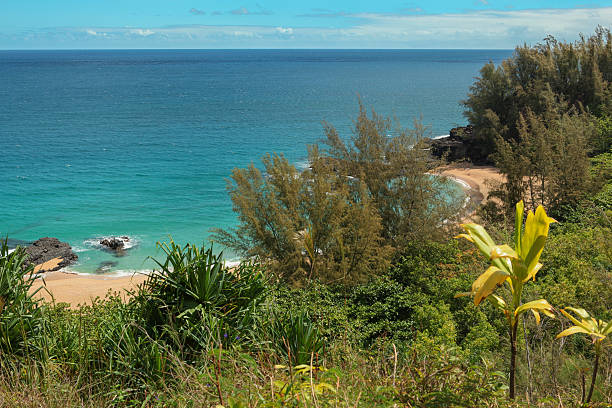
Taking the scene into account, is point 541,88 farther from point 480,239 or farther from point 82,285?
point 480,239

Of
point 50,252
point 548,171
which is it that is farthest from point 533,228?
point 50,252

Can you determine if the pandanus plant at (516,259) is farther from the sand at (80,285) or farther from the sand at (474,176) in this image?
the sand at (474,176)

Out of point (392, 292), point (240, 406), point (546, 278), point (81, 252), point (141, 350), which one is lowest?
point (81, 252)

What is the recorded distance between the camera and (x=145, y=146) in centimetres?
5206

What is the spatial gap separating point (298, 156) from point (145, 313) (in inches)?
1606

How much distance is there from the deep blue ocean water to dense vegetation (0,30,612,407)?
40.6 ft

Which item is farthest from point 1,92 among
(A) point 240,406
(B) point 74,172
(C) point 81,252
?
(A) point 240,406

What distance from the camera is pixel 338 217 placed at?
16.7 meters

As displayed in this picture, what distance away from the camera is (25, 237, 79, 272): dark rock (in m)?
25.8

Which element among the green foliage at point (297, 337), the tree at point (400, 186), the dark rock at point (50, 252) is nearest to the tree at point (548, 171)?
the tree at point (400, 186)

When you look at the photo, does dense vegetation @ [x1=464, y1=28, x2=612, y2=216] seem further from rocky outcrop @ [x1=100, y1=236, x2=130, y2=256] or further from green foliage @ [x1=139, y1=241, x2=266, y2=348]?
green foliage @ [x1=139, y1=241, x2=266, y2=348]

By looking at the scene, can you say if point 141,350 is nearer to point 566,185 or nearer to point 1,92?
point 566,185

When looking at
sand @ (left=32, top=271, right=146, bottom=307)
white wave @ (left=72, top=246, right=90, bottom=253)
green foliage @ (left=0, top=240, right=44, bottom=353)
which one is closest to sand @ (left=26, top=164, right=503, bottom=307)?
sand @ (left=32, top=271, right=146, bottom=307)

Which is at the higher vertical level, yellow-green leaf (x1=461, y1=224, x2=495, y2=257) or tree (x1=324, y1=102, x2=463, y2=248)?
yellow-green leaf (x1=461, y1=224, x2=495, y2=257)
